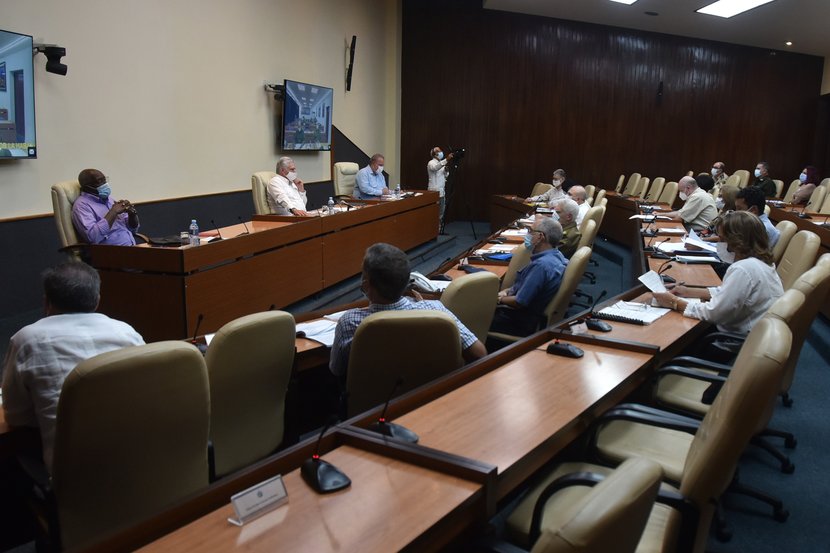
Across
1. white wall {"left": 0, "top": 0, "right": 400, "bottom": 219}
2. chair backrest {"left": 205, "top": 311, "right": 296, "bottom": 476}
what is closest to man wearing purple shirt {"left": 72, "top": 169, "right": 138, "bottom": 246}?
white wall {"left": 0, "top": 0, "right": 400, "bottom": 219}

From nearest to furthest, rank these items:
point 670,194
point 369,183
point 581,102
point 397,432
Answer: point 397,432
point 369,183
point 670,194
point 581,102

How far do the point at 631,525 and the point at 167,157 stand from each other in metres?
6.46

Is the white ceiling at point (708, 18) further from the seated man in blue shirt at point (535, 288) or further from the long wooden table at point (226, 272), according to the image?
the seated man in blue shirt at point (535, 288)

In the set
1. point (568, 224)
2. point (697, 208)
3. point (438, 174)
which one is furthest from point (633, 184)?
point (568, 224)

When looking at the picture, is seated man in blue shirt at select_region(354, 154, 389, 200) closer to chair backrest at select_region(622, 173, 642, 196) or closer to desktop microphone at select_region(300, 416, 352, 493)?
chair backrest at select_region(622, 173, 642, 196)

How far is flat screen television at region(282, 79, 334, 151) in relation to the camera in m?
8.34

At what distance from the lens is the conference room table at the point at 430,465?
1301 mm

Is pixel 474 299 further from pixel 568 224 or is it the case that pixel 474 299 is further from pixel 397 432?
pixel 568 224

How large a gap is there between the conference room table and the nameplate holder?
0.7 inches

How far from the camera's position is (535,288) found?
13.1ft

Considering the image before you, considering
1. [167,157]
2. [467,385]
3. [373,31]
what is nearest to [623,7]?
[373,31]

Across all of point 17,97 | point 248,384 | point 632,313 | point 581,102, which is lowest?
point 248,384

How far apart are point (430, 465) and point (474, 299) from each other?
159cm

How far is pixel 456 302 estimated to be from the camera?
9.89 feet
